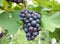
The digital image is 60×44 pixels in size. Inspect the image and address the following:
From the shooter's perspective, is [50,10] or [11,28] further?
[50,10]

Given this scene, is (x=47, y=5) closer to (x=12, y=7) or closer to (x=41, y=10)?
(x=41, y=10)

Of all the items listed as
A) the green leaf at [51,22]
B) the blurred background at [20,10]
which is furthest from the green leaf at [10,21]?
the green leaf at [51,22]

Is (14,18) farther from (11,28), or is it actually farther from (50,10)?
(50,10)

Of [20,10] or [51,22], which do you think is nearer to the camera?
[51,22]

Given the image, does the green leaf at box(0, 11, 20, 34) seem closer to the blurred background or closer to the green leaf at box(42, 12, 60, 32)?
the blurred background

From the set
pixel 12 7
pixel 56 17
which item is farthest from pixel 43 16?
pixel 12 7
